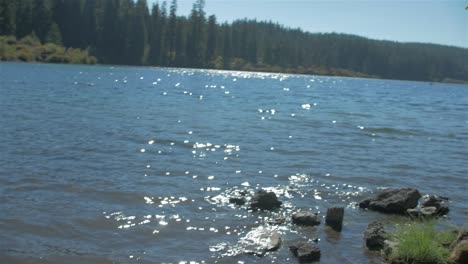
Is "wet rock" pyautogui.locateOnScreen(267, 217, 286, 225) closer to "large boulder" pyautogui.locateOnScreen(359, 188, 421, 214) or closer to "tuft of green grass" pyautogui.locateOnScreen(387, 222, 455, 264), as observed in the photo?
"tuft of green grass" pyautogui.locateOnScreen(387, 222, 455, 264)

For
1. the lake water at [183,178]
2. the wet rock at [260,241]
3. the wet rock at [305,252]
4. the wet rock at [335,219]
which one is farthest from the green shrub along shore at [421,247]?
the wet rock at [260,241]

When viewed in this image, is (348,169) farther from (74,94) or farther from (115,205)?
(74,94)

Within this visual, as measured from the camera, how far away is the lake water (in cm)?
946

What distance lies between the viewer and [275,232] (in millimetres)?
10430

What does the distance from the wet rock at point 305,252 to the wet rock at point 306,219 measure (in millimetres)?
1725

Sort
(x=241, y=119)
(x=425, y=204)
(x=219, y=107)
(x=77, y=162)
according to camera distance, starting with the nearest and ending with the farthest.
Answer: (x=425, y=204), (x=77, y=162), (x=241, y=119), (x=219, y=107)

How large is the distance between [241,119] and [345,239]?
2117cm

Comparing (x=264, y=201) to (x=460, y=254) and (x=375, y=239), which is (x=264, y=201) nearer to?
(x=375, y=239)

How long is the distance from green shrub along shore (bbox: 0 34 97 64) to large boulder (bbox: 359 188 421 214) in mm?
94472

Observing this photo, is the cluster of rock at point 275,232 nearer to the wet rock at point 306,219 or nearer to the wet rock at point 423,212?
the wet rock at point 306,219

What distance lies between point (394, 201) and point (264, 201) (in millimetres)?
3311

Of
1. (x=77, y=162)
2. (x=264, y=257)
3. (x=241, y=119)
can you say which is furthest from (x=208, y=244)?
(x=241, y=119)

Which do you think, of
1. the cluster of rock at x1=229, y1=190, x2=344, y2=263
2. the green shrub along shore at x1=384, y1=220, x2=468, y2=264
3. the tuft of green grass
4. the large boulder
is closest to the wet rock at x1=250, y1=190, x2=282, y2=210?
the cluster of rock at x1=229, y1=190, x2=344, y2=263

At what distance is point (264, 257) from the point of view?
9070mm
